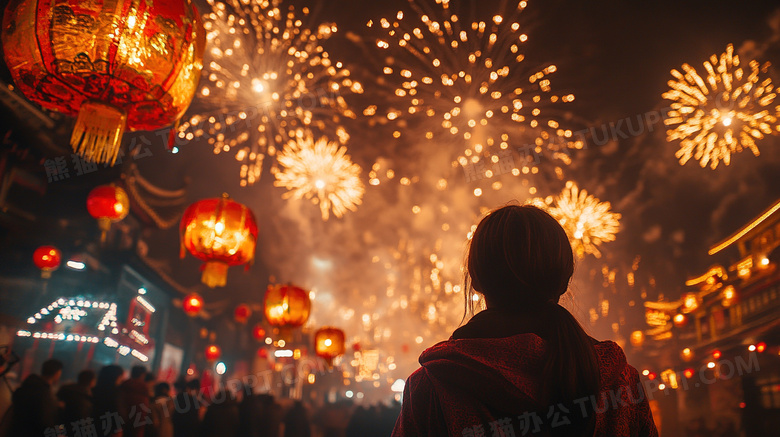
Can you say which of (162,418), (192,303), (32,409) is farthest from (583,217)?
(192,303)

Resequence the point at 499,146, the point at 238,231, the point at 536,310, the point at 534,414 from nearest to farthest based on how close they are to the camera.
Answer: the point at 534,414 < the point at 536,310 < the point at 238,231 < the point at 499,146

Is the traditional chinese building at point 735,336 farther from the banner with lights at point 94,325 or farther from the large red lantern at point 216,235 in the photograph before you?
the banner with lights at point 94,325

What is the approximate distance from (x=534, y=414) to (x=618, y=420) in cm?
23

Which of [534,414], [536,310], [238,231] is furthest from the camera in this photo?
[238,231]

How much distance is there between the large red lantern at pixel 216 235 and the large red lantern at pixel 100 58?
9.02 ft

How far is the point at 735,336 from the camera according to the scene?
7496 millimetres

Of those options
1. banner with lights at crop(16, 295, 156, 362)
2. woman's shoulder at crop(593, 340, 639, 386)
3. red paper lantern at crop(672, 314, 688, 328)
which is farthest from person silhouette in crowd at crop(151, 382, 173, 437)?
red paper lantern at crop(672, 314, 688, 328)

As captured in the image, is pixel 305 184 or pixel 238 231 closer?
pixel 238 231

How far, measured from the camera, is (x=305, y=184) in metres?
10.7

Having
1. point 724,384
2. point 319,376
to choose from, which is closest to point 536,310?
point 724,384

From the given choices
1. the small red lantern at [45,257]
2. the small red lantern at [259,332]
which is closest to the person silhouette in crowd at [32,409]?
the small red lantern at [45,257]

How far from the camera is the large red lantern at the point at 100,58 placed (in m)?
3.07

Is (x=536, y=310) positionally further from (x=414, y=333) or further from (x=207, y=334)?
(x=414, y=333)

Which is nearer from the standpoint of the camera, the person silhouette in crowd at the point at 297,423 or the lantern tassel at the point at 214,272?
the lantern tassel at the point at 214,272
